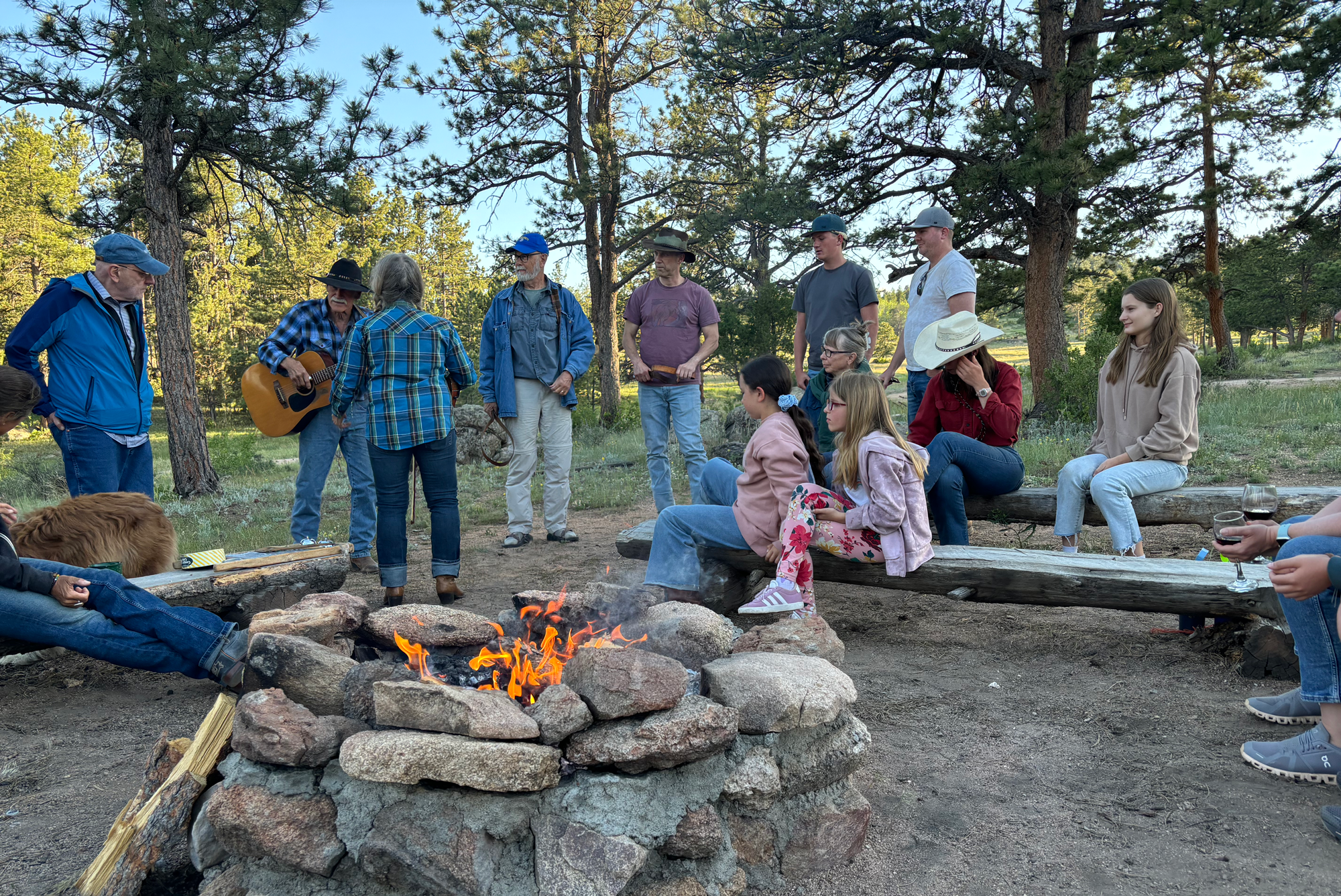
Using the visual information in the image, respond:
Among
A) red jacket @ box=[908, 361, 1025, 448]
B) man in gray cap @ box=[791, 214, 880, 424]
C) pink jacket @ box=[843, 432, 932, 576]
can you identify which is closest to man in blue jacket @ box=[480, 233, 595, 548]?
man in gray cap @ box=[791, 214, 880, 424]

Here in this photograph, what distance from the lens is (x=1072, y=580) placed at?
3.68 m

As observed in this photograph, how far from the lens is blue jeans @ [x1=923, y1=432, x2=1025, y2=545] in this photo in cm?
446

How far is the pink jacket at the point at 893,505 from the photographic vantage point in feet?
12.5

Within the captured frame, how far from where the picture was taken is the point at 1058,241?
12.0m

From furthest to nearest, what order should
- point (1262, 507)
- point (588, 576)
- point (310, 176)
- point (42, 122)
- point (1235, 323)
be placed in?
1. point (1235, 323)
2. point (42, 122)
3. point (310, 176)
4. point (588, 576)
5. point (1262, 507)

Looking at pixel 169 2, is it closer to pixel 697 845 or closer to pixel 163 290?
pixel 163 290

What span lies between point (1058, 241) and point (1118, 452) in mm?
8781

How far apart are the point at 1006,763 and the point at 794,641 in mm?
844

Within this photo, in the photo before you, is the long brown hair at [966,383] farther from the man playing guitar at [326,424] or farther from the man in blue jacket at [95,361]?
the man in blue jacket at [95,361]

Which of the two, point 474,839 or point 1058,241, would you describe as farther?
point 1058,241

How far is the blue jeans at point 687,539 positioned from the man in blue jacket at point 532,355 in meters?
2.28

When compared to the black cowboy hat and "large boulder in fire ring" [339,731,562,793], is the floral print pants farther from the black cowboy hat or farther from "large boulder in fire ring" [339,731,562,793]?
the black cowboy hat

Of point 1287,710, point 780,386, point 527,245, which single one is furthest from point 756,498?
point 527,245

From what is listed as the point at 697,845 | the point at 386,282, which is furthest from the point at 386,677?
the point at 386,282
